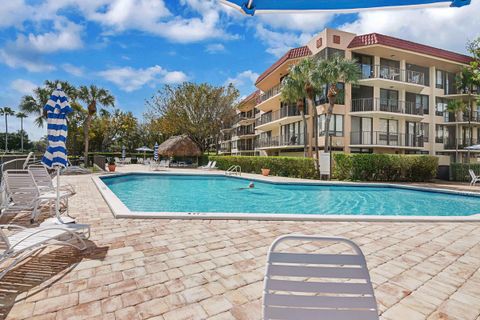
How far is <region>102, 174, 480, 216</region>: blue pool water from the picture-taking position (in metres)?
9.39

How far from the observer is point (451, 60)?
81.6 feet

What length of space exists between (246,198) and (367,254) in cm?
798

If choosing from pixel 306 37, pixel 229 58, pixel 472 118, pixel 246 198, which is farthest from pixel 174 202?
pixel 472 118

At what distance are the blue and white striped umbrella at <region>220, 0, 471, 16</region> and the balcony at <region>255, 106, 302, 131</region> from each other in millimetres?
23243

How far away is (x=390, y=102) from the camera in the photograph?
2316 cm

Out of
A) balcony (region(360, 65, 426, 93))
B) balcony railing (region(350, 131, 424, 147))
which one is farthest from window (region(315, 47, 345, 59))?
balcony railing (region(350, 131, 424, 147))

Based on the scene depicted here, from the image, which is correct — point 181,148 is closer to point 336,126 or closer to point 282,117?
point 282,117

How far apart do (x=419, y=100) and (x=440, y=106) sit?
3185 mm

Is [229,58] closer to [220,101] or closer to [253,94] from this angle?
[220,101]

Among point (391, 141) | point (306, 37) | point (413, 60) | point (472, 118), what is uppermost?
point (306, 37)

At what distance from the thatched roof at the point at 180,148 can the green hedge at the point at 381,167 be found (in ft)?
65.9

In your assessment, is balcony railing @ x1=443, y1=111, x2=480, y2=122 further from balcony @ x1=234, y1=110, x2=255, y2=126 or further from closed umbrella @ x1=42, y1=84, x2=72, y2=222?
closed umbrella @ x1=42, y1=84, x2=72, y2=222

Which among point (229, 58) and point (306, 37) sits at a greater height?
point (306, 37)

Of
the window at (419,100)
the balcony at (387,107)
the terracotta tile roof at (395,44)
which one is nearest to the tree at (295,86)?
the balcony at (387,107)
